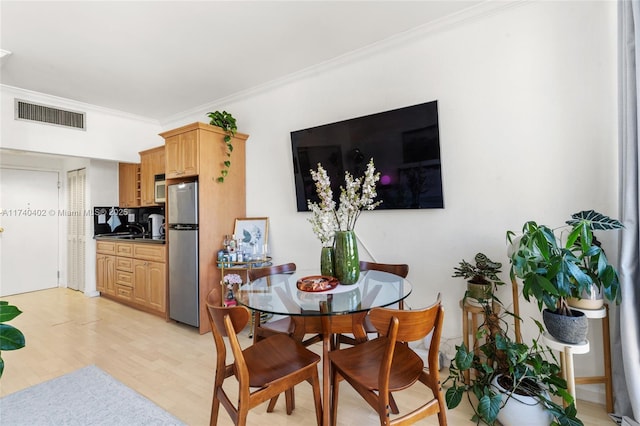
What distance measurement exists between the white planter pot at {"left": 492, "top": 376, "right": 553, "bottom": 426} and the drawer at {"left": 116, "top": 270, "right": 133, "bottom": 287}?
4.44 meters

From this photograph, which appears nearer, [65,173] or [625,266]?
[625,266]

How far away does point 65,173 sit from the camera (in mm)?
5352

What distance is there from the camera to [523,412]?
160 centimetres

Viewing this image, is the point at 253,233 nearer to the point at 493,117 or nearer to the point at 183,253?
the point at 183,253

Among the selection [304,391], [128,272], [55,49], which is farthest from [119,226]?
[304,391]

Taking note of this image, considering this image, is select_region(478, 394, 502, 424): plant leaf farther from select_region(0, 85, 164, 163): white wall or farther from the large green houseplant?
select_region(0, 85, 164, 163): white wall

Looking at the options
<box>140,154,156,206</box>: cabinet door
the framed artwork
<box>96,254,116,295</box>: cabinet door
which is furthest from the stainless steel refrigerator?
<box>96,254,116,295</box>: cabinet door

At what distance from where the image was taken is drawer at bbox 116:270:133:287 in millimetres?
4133

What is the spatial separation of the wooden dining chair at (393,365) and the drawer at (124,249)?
3.78 meters

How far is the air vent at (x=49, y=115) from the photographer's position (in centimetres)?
355

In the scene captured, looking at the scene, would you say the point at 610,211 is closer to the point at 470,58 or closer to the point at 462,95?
the point at 462,95

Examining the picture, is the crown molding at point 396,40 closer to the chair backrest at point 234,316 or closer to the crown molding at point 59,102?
the crown molding at point 59,102

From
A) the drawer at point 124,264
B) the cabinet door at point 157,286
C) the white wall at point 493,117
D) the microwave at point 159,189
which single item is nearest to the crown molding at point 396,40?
the white wall at point 493,117

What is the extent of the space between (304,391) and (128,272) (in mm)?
3329
